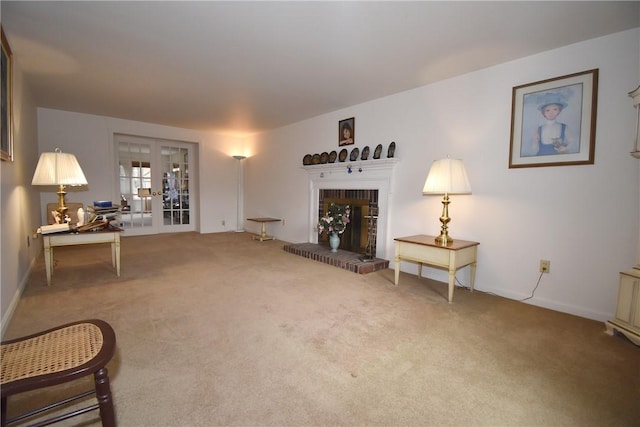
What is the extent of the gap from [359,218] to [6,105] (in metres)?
3.66

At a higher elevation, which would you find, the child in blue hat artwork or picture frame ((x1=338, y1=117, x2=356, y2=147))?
picture frame ((x1=338, y1=117, x2=356, y2=147))

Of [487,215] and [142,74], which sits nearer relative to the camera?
[487,215]

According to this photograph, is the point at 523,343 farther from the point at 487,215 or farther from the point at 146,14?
the point at 146,14

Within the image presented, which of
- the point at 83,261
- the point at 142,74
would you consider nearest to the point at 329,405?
the point at 142,74

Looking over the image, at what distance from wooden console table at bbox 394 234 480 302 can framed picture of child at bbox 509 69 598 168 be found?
2.93ft

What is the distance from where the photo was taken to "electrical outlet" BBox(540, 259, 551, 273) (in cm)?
256

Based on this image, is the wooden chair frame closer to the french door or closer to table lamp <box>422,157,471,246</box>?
table lamp <box>422,157,471,246</box>

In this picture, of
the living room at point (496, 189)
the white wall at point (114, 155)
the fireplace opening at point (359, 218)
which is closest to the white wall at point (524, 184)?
the living room at point (496, 189)

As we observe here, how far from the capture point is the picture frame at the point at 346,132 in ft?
13.9

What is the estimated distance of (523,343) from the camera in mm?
1942

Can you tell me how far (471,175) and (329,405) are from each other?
256cm

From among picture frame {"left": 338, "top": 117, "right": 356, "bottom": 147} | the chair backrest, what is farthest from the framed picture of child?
the chair backrest

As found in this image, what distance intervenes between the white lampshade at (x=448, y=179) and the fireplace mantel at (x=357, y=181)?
905mm

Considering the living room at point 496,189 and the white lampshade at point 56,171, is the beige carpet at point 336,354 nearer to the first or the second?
the living room at point 496,189
